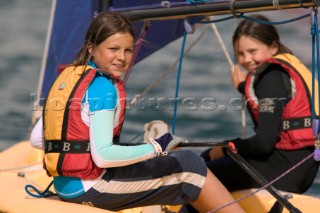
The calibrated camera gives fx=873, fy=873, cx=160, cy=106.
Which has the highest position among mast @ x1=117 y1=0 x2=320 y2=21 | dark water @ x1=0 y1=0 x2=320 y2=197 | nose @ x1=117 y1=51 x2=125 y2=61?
mast @ x1=117 y1=0 x2=320 y2=21

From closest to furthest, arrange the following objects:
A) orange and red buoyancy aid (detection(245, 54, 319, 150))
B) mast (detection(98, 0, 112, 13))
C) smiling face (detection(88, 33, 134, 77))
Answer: smiling face (detection(88, 33, 134, 77)) → orange and red buoyancy aid (detection(245, 54, 319, 150)) → mast (detection(98, 0, 112, 13))

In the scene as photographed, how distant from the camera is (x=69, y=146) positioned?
10.8 ft

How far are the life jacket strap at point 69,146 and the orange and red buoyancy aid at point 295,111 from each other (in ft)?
Answer: 3.28

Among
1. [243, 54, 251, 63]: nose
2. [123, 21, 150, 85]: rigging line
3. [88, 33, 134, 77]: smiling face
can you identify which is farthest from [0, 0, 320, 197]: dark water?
[88, 33, 134, 77]: smiling face

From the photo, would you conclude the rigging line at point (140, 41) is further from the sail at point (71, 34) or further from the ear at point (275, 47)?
the ear at point (275, 47)

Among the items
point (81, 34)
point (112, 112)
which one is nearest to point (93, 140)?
point (112, 112)

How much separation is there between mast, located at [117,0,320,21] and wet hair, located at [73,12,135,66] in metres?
0.49

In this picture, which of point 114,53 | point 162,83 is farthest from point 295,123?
point 162,83

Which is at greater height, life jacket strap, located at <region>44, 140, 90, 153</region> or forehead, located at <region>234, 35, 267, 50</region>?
forehead, located at <region>234, 35, 267, 50</region>

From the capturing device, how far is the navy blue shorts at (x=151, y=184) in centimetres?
334

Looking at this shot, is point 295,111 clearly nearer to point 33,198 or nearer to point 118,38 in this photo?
point 118,38

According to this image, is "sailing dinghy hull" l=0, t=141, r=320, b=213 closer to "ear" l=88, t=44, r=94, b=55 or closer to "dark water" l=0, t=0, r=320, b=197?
"ear" l=88, t=44, r=94, b=55

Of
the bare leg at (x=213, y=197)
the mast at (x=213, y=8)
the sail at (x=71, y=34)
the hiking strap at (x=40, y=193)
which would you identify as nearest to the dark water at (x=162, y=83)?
the sail at (x=71, y=34)

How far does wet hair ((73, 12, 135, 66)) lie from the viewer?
11.0 ft
